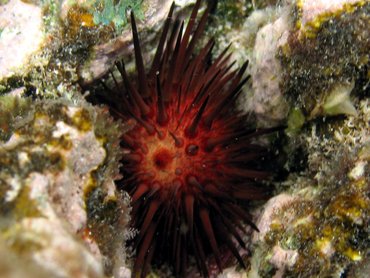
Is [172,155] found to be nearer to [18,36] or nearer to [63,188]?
[63,188]

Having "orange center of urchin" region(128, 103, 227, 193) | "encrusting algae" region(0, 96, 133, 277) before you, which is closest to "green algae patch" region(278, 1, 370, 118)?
"orange center of urchin" region(128, 103, 227, 193)

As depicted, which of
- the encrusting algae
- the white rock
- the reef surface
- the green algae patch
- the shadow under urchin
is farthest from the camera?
the white rock

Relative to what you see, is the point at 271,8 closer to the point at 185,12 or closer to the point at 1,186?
the point at 185,12

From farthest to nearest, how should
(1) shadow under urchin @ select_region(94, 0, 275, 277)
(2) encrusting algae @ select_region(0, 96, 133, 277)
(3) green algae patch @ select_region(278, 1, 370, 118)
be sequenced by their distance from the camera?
(1) shadow under urchin @ select_region(94, 0, 275, 277) → (3) green algae patch @ select_region(278, 1, 370, 118) → (2) encrusting algae @ select_region(0, 96, 133, 277)

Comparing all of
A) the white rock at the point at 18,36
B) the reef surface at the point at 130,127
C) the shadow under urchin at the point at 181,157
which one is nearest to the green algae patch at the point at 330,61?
the reef surface at the point at 130,127

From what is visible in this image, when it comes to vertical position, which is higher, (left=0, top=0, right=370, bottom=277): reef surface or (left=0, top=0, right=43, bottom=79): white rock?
(left=0, top=0, right=43, bottom=79): white rock

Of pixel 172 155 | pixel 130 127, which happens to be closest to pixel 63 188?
pixel 130 127

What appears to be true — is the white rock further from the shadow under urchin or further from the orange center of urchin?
the orange center of urchin

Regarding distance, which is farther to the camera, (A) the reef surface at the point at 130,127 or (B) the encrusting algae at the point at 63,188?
(A) the reef surface at the point at 130,127

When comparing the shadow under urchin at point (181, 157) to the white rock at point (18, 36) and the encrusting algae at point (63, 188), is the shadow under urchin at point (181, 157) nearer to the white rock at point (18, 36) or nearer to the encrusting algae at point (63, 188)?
the encrusting algae at point (63, 188)
